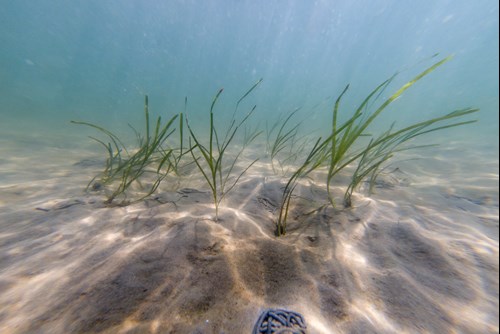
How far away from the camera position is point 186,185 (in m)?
3.61

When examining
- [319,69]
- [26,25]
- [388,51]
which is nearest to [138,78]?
[26,25]

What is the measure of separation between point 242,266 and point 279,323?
0.50m

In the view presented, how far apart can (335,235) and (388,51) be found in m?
118

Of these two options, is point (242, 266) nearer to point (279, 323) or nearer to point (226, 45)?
point (279, 323)

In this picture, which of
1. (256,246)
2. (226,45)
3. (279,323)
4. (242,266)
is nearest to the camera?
(279,323)

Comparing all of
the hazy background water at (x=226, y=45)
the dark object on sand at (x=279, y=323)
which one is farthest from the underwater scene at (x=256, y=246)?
the hazy background water at (x=226, y=45)

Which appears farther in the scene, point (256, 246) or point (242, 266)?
point (256, 246)

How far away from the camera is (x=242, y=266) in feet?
5.01

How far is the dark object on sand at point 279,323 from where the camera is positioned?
1.04 m

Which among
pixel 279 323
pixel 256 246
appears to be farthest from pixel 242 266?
pixel 279 323

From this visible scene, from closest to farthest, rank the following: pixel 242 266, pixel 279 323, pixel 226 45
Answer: pixel 279 323 → pixel 242 266 → pixel 226 45

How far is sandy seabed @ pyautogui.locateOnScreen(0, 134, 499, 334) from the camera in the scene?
3.86 feet

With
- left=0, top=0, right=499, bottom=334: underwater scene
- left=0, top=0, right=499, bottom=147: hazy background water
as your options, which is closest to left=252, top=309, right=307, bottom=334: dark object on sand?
left=0, top=0, right=499, bottom=334: underwater scene

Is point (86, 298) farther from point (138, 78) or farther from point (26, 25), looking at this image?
point (26, 25)
